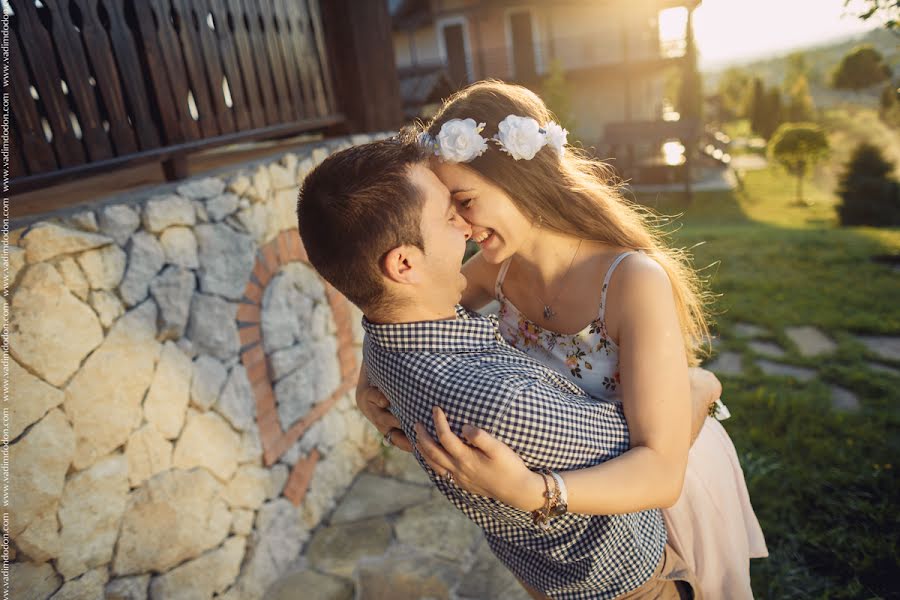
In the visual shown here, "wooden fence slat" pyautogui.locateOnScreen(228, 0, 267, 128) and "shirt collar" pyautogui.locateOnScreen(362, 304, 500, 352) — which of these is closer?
"shirt collar" pyautogui.locateOnScreen(362, 304, 500, 352)

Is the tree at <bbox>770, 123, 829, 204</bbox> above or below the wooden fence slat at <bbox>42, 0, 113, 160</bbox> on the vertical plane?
below

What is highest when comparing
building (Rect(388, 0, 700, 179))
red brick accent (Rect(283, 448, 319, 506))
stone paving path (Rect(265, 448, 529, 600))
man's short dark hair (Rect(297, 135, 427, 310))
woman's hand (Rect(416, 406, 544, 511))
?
building (Rect(388, 0, 700, 179))

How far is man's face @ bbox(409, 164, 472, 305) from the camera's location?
146 centimetres

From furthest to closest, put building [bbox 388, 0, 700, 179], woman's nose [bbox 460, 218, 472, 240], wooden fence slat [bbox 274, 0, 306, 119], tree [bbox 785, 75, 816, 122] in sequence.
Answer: tree [bbox 785, 75, 816, 122]
building [bbox 388, 0, 700, 179]
wooden fence slat [bbox 274, 0, 306, 119]
woman's nose [bbox 460, 218, 472, 240]

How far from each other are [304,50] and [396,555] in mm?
3554

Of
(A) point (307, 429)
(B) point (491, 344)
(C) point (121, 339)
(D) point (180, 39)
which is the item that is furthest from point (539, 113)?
(A) point (307, 429)

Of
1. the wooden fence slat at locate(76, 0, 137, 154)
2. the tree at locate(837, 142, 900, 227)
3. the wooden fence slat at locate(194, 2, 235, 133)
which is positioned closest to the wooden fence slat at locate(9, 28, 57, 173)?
the wooden fence slat at locate(76, 0, 137, 154)

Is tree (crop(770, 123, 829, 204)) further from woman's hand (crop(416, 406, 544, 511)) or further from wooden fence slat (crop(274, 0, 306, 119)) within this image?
woman's hand (crop(416, 406, 544, 511))

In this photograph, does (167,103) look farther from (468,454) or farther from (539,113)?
(468,454)

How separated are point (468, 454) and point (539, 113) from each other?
121 centimetres

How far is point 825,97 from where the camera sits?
102 ft

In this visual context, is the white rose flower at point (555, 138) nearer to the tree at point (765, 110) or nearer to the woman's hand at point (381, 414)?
the woman's hand at point (381, 414)

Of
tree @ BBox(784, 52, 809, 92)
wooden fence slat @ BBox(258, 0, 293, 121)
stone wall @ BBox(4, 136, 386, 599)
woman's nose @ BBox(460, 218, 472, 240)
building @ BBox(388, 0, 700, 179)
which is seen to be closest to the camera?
woman's nose @ BBox(460, 218, 472, 240)

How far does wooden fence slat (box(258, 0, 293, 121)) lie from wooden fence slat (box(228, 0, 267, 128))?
173 mm
